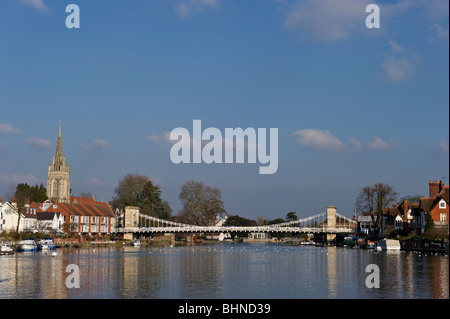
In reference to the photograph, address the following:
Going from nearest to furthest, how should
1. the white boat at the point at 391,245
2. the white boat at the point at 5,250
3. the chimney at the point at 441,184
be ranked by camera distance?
the white boat at the point at 5,250
the white boat at the point at 391,245
the chimney at the point at 441,184

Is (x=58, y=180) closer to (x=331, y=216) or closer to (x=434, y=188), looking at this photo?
(x=331, y=216)

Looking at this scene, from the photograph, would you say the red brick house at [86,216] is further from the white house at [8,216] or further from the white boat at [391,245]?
the white boat at [391,245]

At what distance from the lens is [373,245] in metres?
92.8

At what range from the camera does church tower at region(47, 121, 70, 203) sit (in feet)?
504

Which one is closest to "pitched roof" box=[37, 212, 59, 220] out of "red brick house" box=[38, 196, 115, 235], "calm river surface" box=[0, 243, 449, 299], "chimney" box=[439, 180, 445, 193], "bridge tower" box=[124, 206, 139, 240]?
"red brick house" box=[38, 196, 115, 235]

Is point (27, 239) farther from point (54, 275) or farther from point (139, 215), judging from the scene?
point (139, 215)

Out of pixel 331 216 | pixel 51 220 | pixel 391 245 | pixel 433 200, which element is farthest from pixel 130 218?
pixel 433 200

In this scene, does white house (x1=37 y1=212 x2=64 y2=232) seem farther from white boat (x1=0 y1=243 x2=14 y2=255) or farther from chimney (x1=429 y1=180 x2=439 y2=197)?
chimney (x1=429 y1=180 x2=439 y2=197)

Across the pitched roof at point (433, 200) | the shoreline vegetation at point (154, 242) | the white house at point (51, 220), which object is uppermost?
the pitched roof at point (433, 200)

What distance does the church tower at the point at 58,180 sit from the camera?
15375 cm

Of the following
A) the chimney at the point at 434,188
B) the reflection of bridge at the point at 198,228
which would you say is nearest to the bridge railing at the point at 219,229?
the reflection of bridge at the point at 198,228

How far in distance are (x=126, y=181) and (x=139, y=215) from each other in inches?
423

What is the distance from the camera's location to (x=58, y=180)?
156 metres
